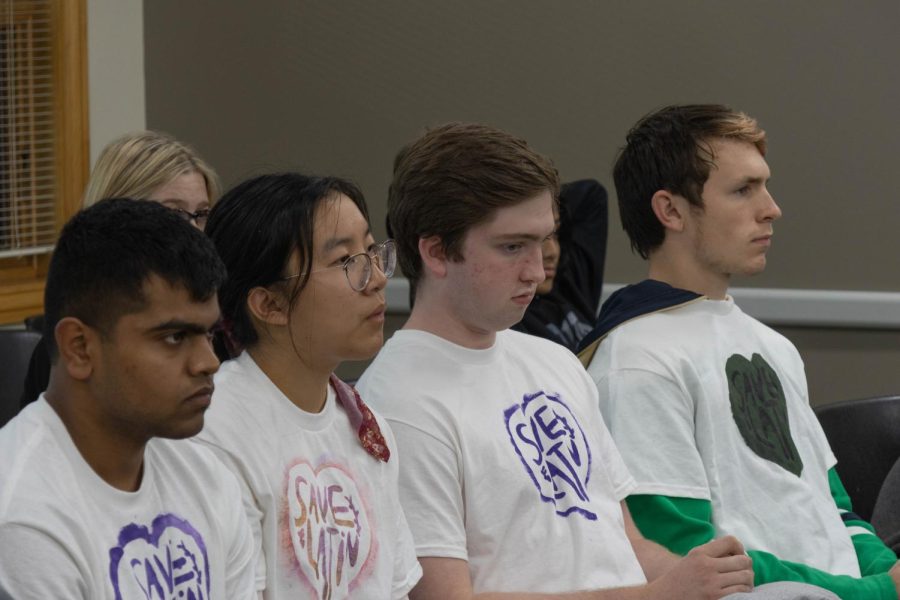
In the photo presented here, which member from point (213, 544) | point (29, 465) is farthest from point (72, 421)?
point (213, 544)

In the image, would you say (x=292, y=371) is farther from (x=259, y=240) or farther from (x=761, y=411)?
(x=761, y=411)

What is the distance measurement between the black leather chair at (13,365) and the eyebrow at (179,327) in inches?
57.2

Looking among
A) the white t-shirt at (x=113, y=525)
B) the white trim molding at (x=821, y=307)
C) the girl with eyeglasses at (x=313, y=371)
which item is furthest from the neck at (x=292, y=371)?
the white trim molding at (x=821, y=307)

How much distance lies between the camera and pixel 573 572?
6.96 feet

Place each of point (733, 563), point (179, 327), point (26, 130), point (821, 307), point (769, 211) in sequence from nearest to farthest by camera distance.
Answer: point (179, 327) → point (733, 563) → point (769, 211) → point (26, 130) → point (821, 307)

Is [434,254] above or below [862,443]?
above

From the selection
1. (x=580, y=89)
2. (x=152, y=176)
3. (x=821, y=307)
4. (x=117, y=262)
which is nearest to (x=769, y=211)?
(x=152, y=176)

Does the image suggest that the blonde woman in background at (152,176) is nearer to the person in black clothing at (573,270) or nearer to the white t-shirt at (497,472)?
the white t-shirt at (497,472)

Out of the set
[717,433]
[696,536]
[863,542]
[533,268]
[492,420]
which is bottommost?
[863,542]

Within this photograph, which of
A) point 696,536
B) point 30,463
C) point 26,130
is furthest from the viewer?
point 26,130

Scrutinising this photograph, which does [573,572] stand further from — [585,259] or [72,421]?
[585,259]

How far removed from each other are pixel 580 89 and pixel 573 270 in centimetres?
79

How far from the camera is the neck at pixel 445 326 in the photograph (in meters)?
2.20

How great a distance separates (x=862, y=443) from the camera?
10.00 feet
